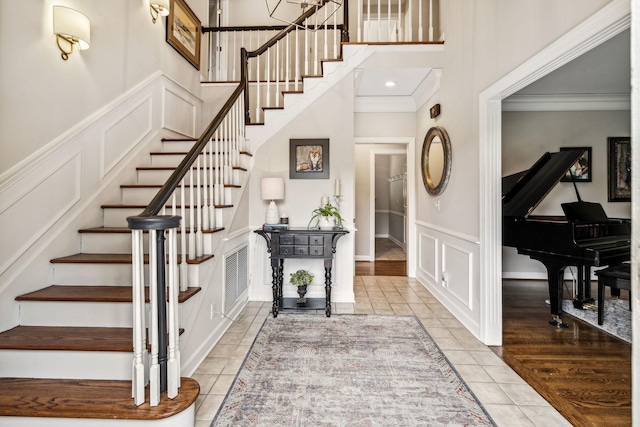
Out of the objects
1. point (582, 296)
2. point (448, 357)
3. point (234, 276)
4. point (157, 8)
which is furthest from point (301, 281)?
point (157, 8)

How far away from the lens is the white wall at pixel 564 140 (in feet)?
14.3

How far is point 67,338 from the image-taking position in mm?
1676

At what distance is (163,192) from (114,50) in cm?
201

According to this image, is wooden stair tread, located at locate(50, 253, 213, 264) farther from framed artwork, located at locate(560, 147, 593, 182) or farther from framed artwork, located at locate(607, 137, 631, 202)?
framed artwork, located at locate(607, 137, 631, 202)

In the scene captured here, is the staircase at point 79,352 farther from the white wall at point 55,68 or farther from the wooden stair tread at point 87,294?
the white wall at point 55,68

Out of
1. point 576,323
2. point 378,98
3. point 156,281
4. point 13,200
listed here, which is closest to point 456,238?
point 576,323

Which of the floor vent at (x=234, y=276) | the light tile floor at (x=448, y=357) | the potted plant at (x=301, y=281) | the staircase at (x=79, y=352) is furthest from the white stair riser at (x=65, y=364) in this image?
the potted plant at (x=301, y=281)

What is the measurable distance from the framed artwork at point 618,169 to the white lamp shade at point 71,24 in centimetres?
634

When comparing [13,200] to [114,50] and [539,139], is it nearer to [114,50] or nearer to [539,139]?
[114,50]

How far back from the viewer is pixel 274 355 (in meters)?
2.33

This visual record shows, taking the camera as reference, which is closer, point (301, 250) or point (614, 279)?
point (614, 279)

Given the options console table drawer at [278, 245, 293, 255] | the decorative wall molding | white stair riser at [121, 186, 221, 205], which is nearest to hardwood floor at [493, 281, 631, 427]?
console table drawer at [278, 245, 293, 255]

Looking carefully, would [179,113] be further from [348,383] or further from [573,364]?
[573,364]

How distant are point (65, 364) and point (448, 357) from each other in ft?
8.13
